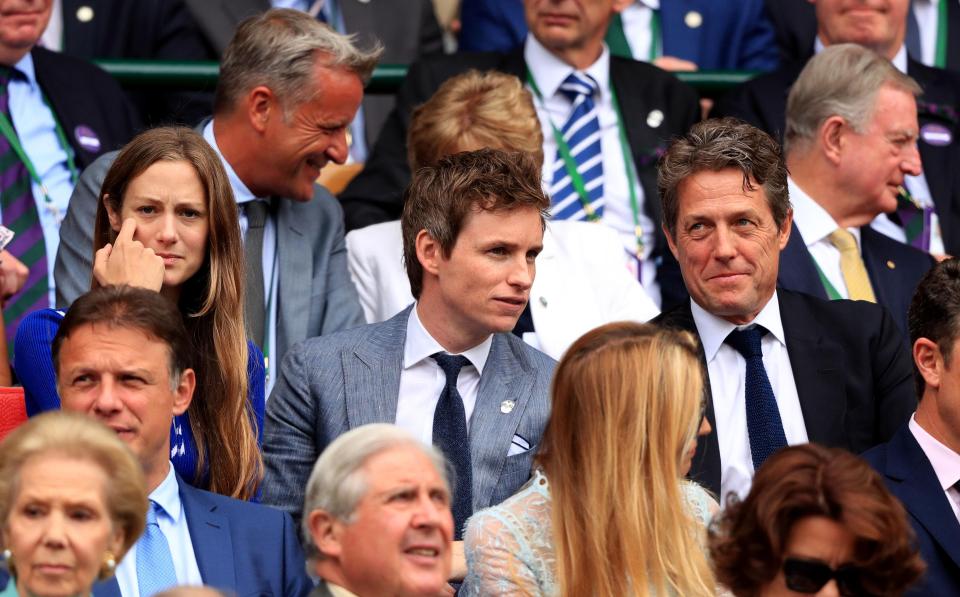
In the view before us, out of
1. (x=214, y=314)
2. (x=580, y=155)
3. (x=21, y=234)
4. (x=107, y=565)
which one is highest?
(x=580, y=155)

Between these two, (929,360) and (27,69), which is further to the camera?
(27,69)

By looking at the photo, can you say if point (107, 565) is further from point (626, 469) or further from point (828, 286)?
point (828, 286)

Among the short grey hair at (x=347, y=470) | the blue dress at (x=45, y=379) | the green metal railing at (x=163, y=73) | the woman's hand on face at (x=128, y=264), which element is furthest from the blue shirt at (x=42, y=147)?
the short grey hair at (x=347, y=470)

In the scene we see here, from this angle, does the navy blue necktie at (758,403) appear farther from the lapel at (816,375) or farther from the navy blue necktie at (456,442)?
the navy blue necktie at (456,442)

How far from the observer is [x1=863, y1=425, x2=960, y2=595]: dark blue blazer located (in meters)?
4.32

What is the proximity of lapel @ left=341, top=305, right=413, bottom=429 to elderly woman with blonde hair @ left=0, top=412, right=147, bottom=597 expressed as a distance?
1183 millimetres

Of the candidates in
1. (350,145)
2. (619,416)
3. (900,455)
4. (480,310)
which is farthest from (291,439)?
(350,145)

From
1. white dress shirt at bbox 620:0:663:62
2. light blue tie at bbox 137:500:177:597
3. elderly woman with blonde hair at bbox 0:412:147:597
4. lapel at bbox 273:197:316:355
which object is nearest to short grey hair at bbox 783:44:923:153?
white dress shirt at bbox 620:0:663:62

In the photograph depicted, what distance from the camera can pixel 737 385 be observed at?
5031 millimetres

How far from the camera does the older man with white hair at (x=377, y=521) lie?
3.45m

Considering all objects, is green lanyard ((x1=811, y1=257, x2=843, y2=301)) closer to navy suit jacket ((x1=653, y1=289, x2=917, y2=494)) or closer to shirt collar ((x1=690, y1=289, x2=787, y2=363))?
navy suit jacket ((x1=653, y1=289, x2=917, y2=494))

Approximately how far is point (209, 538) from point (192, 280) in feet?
3.16

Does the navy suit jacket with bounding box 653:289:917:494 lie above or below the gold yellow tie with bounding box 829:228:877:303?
below

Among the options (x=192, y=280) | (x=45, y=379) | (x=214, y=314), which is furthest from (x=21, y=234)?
(x=45, y=379)
